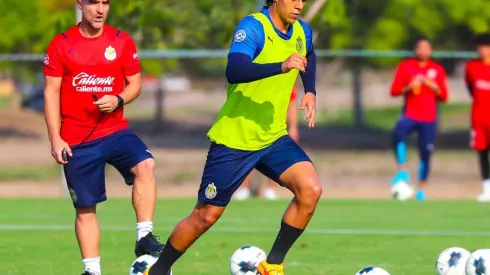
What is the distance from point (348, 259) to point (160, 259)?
2.32 meters

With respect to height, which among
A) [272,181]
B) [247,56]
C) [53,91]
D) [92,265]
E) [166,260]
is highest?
[247,56]

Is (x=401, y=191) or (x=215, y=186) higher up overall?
(x=215, y=186)

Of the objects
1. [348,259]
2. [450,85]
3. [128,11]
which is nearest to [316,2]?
[128,11]

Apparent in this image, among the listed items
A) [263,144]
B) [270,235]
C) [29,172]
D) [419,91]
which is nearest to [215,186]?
[263,144]

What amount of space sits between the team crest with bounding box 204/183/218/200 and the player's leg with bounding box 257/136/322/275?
415 mm

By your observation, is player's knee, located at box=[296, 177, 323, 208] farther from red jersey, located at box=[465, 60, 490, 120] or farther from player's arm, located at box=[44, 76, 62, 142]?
red jersey, located at box=[465, 60, 490, 120]

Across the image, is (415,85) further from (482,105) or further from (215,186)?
(215,186)

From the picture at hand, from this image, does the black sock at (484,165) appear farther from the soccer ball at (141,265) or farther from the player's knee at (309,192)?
the soccer ball at (141,265)

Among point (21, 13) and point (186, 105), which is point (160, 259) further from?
point (186, 105)

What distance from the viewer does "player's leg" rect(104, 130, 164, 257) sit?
8539mm

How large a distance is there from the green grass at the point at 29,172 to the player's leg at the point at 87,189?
55.6 ft

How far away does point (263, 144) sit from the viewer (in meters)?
7.67

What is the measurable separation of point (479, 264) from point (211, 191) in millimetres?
1865

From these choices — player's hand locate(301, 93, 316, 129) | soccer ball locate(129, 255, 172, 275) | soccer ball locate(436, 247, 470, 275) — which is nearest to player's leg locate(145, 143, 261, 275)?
soccer ball locate(129, 255, 172, 275)
